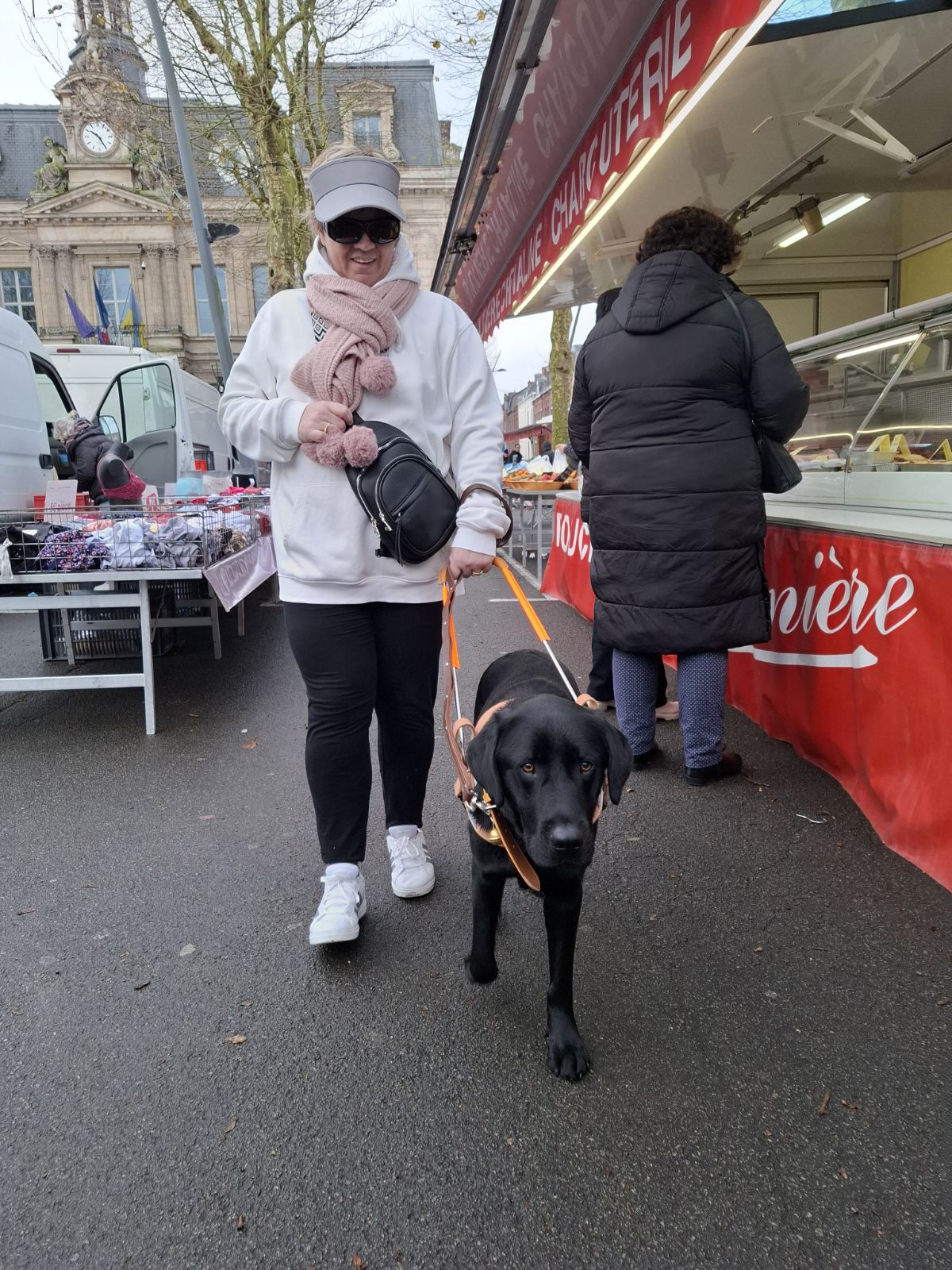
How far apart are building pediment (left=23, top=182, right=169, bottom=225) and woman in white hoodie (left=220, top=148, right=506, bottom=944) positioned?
42562mm

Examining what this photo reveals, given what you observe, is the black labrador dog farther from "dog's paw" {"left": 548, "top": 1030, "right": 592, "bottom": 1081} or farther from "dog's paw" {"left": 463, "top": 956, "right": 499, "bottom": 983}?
"dog's paw" {"left": 463, "top": 956, "right": 499, "bottom": 983}

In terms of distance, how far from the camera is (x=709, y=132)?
15.8 feet

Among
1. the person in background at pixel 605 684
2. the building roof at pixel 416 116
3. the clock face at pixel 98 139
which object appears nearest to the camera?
the person in background at pixel 605 684

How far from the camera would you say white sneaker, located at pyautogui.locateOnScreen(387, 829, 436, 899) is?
8.78 ft

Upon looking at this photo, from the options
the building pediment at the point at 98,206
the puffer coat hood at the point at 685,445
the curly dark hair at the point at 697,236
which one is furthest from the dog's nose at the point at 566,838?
the building pediment at the point at 98,206

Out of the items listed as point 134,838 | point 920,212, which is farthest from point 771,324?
point 920,212

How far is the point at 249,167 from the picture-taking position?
16641 mm

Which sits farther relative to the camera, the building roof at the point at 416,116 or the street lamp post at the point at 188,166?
the building roof at the point at 416,116

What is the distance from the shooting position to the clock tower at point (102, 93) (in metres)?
15.5

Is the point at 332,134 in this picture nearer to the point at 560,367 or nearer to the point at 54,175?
the point at 560,367

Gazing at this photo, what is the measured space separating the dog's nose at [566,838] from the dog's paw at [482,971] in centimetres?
66

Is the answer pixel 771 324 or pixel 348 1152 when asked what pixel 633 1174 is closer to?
pixel 348 1152

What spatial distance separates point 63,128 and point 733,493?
47691mm

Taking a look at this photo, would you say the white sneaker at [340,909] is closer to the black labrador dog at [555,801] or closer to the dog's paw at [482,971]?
the dog's paw at [482,971]
